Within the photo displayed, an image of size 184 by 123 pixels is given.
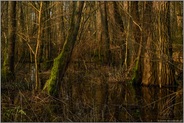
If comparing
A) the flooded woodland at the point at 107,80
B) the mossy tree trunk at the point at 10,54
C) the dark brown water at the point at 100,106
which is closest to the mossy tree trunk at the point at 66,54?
the flooded woodland at the point at 107,80

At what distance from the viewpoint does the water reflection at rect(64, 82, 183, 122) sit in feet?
24.5

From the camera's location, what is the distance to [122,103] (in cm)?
934

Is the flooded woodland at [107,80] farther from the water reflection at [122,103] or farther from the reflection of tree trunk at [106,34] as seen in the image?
the reflection of tree trunk at [106,34]

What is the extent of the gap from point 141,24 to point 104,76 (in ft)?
10.9

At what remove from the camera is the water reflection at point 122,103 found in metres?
7.45

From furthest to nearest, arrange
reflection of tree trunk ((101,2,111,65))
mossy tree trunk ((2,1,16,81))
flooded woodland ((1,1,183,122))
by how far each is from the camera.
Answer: reflection of tree trunk ((101,2,111,65))
mossy tree trunk ((2,1,16,81))
flooded woodland ((1,1,183,122))

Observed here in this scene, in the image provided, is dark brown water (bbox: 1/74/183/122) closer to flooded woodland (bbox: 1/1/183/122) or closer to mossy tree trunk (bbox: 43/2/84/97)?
flooded woodland (bbox: 1/1/183/122)

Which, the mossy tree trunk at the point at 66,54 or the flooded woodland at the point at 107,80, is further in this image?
the mossy tree trunk at the point at 66,54

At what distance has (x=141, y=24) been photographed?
12312 millimetres

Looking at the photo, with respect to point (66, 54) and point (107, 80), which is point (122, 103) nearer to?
point (66, 54)

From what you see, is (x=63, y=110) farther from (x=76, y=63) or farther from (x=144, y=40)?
(x=76, y=63)

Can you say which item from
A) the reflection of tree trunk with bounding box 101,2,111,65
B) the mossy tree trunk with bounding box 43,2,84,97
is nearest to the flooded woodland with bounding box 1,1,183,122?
the mossy tree trunk with bounding box 43,2,84,97

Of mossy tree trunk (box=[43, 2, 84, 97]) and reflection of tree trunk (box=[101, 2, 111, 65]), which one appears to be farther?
reflection of tree trunk (box=[101, 2, 111, 65])

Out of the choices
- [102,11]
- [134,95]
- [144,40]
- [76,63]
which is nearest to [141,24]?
[144,40]
